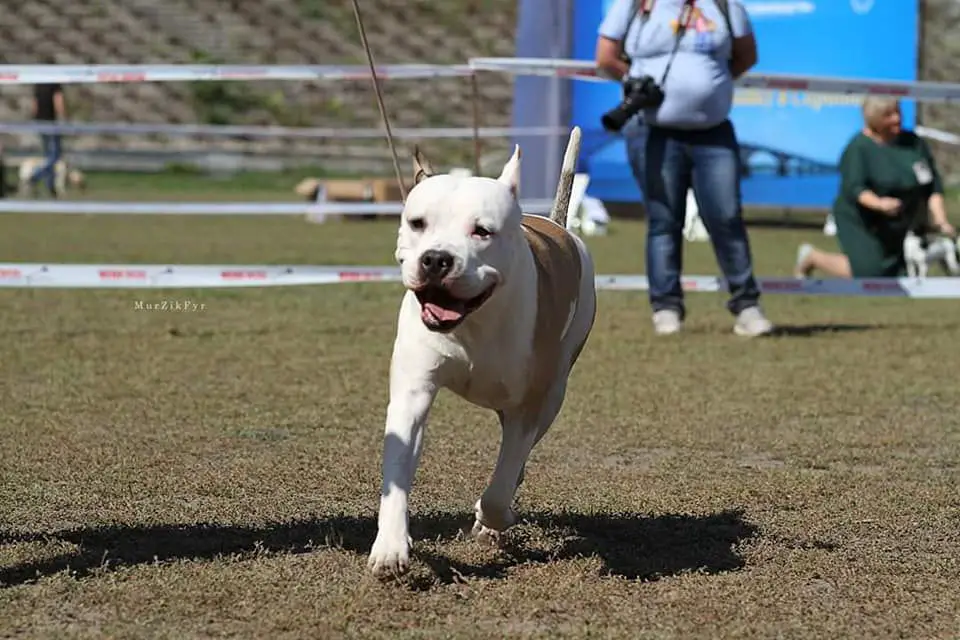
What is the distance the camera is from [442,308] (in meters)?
3.64

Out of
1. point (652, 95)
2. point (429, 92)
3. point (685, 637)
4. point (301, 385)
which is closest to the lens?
point (685, 637)

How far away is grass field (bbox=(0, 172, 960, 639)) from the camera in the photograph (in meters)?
3.68

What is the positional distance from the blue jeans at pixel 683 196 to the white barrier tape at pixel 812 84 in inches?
36.3

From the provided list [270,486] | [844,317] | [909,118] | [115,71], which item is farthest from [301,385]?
[909,118]

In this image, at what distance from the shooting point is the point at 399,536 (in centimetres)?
368

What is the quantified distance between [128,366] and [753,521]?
13.2 ft

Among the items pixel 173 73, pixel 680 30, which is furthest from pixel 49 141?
pixel 680 30

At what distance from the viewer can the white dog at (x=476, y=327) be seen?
3641 millimetres

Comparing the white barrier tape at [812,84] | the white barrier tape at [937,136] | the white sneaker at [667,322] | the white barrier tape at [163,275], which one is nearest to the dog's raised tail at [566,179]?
the white sneaker at [667,322]

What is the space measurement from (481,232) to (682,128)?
213 inches

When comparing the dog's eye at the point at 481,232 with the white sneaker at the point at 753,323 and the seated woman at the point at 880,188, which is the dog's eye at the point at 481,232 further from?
the seated woman at the point at 880,188

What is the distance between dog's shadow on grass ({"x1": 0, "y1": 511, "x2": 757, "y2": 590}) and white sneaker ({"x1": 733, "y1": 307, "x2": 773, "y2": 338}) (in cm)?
475

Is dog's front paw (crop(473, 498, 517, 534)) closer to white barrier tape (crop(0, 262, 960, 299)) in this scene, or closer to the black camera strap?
the black camera strap

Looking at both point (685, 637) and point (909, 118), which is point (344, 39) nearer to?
point (909, 118)
